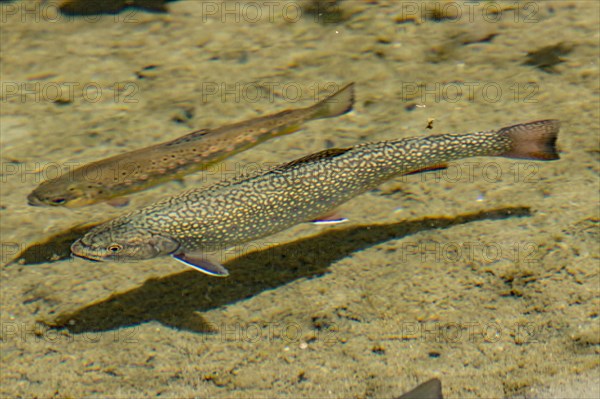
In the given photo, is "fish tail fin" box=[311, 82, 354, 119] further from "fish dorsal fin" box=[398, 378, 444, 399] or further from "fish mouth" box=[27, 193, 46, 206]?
"fish dorsal fin" box=[398, 378, 444, 399]

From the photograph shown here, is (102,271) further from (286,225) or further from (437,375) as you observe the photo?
(437,375)

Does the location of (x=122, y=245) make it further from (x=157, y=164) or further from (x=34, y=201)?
(x=34, y=201)

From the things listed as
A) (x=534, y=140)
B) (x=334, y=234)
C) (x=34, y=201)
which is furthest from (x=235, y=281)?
(x=534, y=140)

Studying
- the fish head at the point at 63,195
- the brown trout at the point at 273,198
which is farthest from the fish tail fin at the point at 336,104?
the fish head at the point at 63,195

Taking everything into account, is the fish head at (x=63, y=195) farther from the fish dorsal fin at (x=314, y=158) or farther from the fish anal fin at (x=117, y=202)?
the fish dorsal fin at (x=314, y=158)

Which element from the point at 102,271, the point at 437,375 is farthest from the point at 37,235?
the point at 437,375

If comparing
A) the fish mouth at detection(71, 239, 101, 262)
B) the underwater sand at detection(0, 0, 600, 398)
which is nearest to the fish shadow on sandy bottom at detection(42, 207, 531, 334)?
the underwater sand at detection(0, 0, 600, 398)
